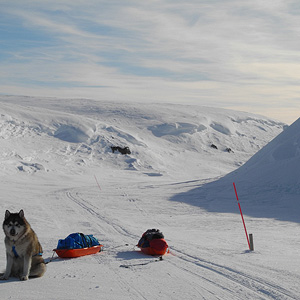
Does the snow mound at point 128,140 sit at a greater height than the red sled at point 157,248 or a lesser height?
greater

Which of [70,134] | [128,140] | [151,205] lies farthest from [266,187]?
[70,134]

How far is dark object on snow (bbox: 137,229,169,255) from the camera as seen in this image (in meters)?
9.33

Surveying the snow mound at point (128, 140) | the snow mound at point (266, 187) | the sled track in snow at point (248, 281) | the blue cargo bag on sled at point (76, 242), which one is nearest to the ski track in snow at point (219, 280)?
the sled track in snow at point (248, 281)

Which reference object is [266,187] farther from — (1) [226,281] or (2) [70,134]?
(2) [70,134]

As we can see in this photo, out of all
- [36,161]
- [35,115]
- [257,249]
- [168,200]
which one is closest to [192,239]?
[257,249]

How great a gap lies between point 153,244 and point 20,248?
361cm

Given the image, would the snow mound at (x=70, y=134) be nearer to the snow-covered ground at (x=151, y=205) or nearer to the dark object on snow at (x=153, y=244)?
the snow-covered ground at (x=151, y=205)

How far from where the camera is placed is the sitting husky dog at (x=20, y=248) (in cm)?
669

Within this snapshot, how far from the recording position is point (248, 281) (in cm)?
712

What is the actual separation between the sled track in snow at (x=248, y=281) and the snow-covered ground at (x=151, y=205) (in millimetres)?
20

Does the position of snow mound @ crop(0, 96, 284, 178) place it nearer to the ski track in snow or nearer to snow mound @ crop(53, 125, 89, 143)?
snow mound @ crop(53, 125, 89, 143)

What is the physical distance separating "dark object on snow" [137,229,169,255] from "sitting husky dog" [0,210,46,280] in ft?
10.1

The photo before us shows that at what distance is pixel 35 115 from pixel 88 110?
63.9 feet

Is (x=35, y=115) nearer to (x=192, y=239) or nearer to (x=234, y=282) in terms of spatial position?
(x=192, y=239)
